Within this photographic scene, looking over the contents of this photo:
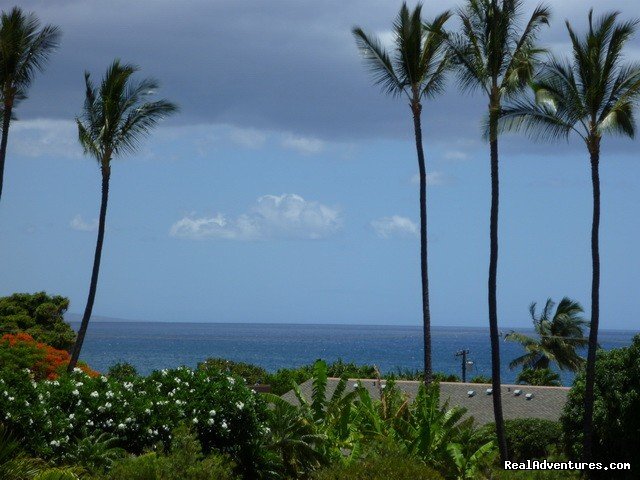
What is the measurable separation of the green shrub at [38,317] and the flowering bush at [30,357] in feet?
39.4

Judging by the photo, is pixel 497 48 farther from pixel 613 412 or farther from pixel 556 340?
pixel 556 340

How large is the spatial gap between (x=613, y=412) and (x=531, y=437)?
3.28m

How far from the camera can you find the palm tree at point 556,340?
161 ft

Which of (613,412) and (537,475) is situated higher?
(537,475)

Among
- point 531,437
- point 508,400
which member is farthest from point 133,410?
point 508,400

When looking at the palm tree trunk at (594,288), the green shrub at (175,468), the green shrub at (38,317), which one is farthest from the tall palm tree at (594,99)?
the green shrub at (38,317)

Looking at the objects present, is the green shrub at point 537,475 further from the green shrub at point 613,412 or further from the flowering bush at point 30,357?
the flowering bush at point 30,357

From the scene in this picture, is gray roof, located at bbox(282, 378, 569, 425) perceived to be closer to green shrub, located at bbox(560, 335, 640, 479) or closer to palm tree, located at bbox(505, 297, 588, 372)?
green shrub, located at bbox(560, 335, 640, 479)

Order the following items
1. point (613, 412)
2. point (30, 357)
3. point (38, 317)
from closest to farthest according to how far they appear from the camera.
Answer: point (613, 412) < point (30, 357) < point (38, 317)

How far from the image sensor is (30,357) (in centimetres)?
3141

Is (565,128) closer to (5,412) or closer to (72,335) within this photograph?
(5,412)

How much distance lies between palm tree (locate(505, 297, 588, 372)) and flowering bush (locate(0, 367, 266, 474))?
3247 cm

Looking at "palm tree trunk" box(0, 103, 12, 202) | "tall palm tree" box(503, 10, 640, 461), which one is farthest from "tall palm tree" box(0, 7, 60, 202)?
"tall palm tree" box(503, 10, 640, 461)

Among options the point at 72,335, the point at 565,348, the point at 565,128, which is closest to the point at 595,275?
the point at 565,128
